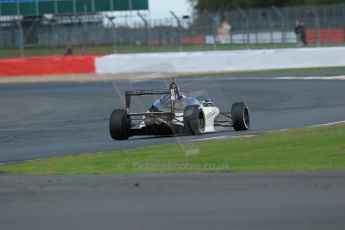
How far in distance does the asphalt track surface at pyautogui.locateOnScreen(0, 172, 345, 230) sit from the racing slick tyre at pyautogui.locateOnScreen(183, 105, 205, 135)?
182 inches

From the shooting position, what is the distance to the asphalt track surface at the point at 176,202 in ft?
25.6

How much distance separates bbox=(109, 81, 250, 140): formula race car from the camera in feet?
50.4

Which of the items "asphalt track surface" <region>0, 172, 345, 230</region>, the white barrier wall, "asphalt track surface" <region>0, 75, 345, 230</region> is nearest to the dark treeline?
the white barrier wall

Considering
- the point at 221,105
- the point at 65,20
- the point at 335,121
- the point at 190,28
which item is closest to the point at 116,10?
the point at 65,20

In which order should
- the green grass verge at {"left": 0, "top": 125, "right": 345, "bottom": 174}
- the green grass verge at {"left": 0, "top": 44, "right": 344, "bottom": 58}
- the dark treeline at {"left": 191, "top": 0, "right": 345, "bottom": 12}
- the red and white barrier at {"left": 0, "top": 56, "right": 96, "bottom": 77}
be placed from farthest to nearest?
the dark treeline at {"left": 191, "top": 0, "right": 345, "bottom": 12}
the green grass verge at {"left": 0, "top": 44, "right": 344, "bottom": 58}
the red and white barrier at {"left": 0, "top": 56, "right": 96, "bottom": 77}
the green grass verge at {"left": 0, "top": 125, "right": 345, "bottom": 174}

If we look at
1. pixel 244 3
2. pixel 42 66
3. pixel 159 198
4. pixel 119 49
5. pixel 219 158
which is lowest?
pixel 42 66

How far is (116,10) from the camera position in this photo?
59875mm

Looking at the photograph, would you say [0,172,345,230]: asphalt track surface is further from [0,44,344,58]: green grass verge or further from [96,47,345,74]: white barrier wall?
[0,44,344,58]: green grass verge

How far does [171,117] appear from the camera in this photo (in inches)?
607

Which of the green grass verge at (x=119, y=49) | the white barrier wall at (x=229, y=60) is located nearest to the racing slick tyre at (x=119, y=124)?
the white barrier wall at (x=229, y=60)

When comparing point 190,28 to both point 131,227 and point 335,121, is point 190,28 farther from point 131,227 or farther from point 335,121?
point 131,227

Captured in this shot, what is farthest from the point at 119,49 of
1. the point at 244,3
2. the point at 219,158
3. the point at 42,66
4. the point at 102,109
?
the point at 244,3

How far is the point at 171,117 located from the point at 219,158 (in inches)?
136

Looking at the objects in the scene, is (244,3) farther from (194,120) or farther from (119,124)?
(194,120)
